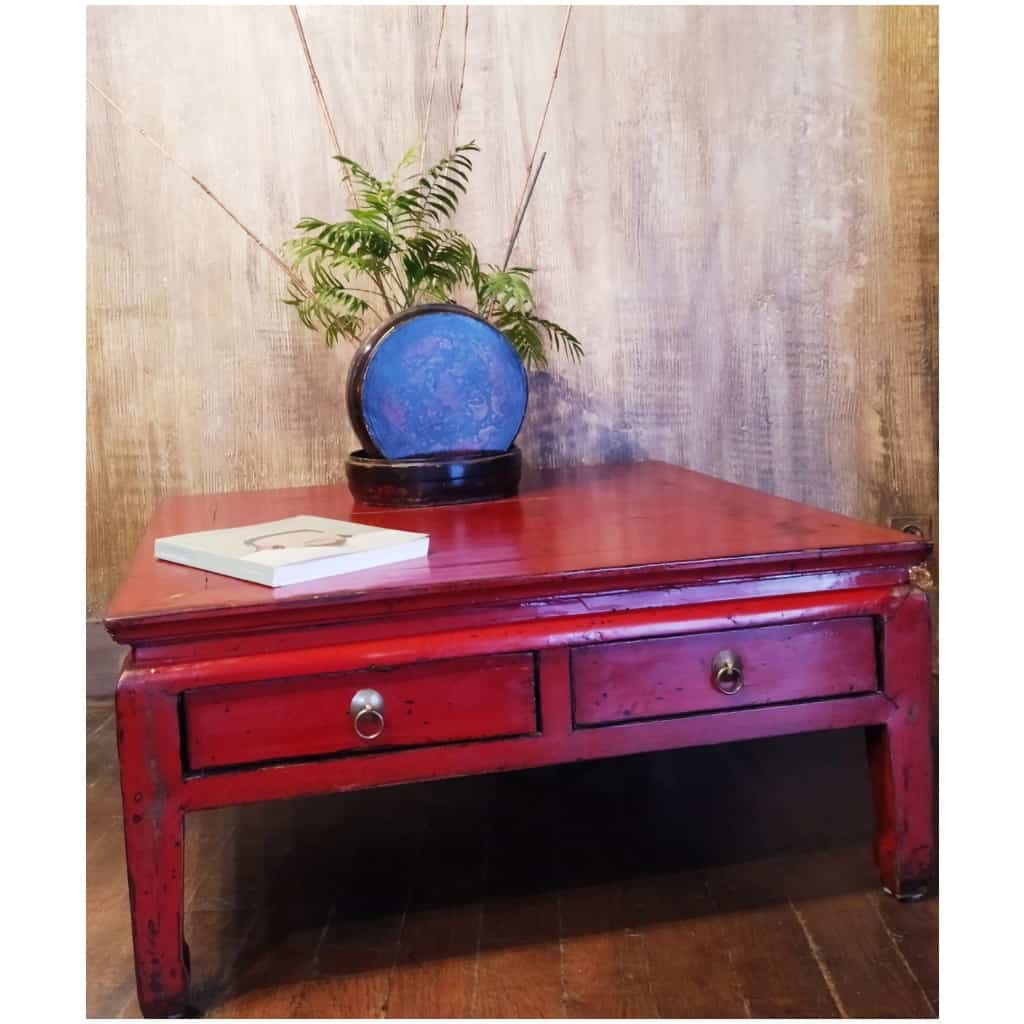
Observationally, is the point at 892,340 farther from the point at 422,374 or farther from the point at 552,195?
the point at 422,374

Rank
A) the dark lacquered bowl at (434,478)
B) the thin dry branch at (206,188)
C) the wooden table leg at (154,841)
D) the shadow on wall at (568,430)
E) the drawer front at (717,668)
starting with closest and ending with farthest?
the wooden table leg at (154,841)
the drawer front at (717,668)
the dark lacquered bowl at (434,478)
the thin dry branch at (206,188)
the shadow on wall at (568,430)

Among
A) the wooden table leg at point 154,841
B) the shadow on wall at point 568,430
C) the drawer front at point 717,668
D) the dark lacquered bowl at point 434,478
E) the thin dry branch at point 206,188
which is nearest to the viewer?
the wooden table leg at point 154,841

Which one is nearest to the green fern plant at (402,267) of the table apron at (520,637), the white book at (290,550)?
the white book at (290,550)

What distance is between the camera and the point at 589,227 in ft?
6.64

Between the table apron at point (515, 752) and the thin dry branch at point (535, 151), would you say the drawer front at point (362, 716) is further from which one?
the thin dry branch at point (535, 151)

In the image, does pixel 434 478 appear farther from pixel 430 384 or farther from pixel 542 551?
pixel 542 551

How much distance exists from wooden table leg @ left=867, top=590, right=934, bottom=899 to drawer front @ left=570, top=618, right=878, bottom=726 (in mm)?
32

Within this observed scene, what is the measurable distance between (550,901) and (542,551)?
45cm

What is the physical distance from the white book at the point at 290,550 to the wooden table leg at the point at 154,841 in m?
0.17

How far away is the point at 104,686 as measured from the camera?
2.11 m

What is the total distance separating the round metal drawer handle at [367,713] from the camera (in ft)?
3.92

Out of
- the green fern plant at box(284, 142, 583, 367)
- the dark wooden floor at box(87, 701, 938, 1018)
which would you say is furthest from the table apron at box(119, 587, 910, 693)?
the green fern plant at box(284, 142, 583, 367)

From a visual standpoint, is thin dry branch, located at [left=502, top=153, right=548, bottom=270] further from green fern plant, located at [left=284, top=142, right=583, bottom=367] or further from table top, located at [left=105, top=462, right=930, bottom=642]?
table top, located at [left=105, top=462, right=930, bottom=642]

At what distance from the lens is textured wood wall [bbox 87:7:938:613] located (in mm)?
1937
